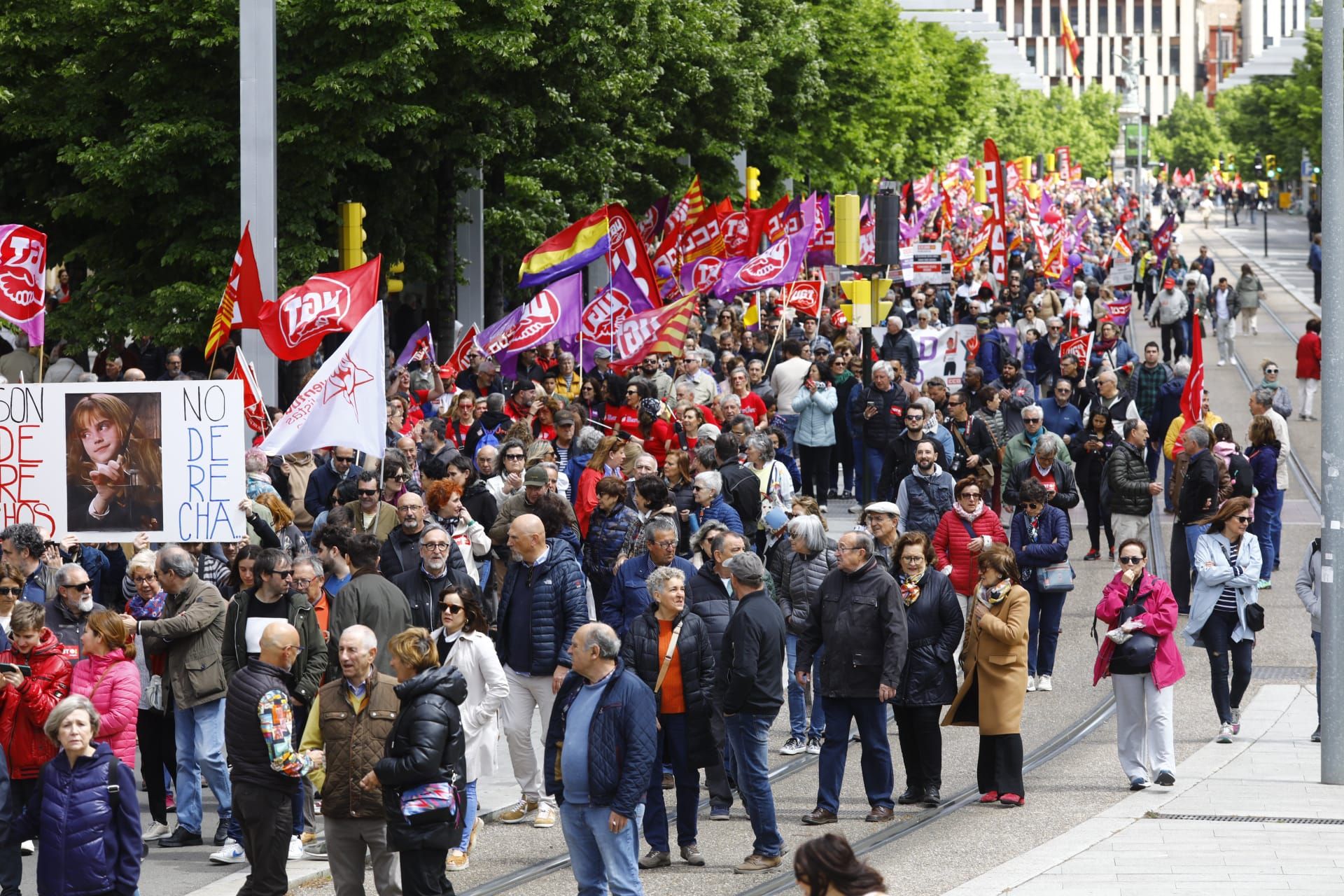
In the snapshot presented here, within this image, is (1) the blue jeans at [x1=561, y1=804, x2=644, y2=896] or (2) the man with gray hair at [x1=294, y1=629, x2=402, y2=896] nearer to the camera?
(2) the man with gray hair at [x1=294, y1=629, x2=402, y2=896]

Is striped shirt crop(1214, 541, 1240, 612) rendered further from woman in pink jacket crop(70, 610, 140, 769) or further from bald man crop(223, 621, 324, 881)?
woman in pink jacket crop(70, 610, 140, 769)

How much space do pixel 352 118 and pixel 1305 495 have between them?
40.2 ft

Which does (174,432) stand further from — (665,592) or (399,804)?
(399,804)

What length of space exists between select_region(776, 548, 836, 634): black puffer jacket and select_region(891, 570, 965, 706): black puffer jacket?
879 mm

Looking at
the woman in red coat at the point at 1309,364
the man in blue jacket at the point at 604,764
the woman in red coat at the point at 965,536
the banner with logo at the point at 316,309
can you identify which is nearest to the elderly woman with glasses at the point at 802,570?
the woman in red coat at the point at 965,536

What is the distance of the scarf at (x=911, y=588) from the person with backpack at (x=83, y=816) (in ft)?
15.6

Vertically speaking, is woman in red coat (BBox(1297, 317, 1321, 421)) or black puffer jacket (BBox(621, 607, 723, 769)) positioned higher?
woman in red coat (BBox(1297, 317, 1321, 421))

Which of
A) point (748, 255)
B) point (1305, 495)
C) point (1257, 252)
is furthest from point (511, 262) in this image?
point (1257, 252)

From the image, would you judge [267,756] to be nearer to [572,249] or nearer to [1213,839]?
[1213,839]

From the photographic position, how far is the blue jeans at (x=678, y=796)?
36.4 ft

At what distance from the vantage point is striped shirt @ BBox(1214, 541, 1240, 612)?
14.0 m

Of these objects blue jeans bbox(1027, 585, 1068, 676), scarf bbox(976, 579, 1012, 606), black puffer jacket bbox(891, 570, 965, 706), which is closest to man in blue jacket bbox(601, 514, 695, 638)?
black puffer jacket bbox(891, 570, 965, 706)

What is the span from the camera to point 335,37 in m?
24.0

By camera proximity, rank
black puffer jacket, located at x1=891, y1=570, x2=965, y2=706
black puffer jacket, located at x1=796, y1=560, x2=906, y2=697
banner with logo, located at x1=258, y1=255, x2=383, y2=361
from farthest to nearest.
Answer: banner with logo, located at x1=258, y1=255, x2=383, y2=361 → black puffer jacket, located at x1=891, y1=570, x2=965, y2=706 → black puffer jacket, located at x1=796, y1=560, x2=906, y2=697
